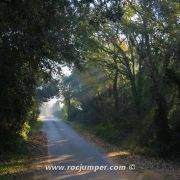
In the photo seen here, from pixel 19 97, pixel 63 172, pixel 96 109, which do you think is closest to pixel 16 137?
pixel 19 97

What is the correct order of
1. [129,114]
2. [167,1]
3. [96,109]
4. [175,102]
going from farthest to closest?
[96,109] < [129,114] < [175,102] < [167,1]

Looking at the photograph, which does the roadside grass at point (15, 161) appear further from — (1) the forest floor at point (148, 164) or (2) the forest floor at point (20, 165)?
(1) the forest floor at point (148, 164)

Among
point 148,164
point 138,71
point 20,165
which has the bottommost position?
point 148,164

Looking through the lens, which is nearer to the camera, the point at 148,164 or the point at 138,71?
the point at 148,164

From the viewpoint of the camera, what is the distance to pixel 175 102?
30.0m

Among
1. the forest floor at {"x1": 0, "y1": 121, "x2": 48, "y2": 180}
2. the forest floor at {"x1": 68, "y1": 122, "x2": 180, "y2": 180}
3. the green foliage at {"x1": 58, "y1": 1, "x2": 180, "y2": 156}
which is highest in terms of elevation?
the green foliage at {"x1": 58, "y1": 1, "x2": 180, "y2": 156}

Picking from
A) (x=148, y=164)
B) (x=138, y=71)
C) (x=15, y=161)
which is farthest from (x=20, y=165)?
(x=138, y=71)

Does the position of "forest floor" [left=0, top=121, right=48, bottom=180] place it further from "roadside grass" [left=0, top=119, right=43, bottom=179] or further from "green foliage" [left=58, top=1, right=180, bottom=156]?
"green foliage" [left=58, top=1, right=180, bottom=156]

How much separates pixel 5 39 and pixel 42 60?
4843 mm

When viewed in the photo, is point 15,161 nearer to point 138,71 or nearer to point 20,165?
point 20,165

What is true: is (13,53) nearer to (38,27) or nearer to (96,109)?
(38,27)

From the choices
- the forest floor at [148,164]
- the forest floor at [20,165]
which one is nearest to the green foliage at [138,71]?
the forest floor at [148,164]

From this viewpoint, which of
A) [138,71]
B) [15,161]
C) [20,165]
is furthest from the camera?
[138,71]

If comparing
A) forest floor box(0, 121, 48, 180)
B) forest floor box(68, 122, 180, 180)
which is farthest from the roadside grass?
forest floor box(68, 122, 180, 180)
